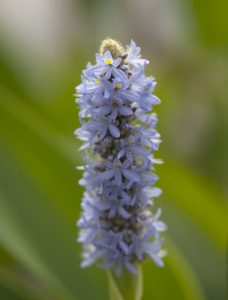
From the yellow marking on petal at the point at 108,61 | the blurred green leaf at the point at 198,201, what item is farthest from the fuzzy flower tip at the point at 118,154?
the blurred green leaf at the point at 198,201

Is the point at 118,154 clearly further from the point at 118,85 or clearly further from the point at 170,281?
the point at 170,281

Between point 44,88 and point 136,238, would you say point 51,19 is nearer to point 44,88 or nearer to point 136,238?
point 44,88

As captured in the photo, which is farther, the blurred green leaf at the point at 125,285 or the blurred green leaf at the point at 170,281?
the blurred green leaf at the point at 170,281

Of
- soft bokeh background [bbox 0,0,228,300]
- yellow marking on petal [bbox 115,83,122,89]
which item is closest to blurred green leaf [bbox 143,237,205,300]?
soft bokeh background [bbox 0,0,228,300]

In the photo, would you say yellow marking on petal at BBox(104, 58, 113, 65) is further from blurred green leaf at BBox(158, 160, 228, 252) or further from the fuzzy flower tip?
blurred green leaf at BBox(158, 160, 228, 252)

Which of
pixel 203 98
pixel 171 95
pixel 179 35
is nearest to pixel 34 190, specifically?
pixel 171 95

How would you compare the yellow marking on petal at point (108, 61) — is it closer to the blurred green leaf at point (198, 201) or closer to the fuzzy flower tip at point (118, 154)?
the fuzzy flower tip at point (118, 154)
